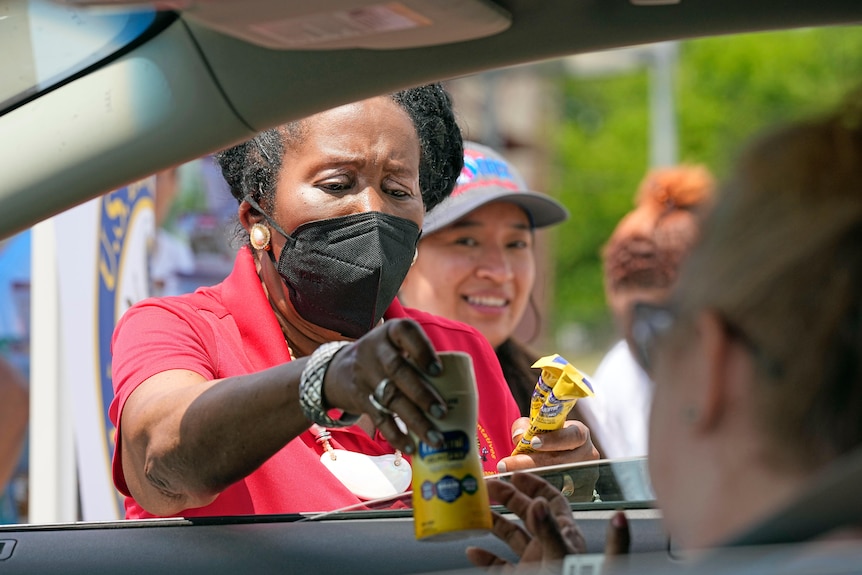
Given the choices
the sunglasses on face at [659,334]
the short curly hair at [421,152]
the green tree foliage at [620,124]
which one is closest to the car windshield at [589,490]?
the sunglasses on face at [659,334]

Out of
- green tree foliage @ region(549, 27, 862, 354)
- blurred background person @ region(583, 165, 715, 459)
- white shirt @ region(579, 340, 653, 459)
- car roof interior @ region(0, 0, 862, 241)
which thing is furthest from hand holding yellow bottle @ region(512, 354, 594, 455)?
green tree foliage @ region(549, 27, 862, 354)

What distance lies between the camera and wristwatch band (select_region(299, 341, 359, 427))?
74.6 inches

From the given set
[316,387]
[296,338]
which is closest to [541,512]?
[316,387]

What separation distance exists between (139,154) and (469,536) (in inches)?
29.1

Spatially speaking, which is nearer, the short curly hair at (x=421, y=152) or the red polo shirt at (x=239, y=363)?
the red polo shirt at (x=239, y=363)

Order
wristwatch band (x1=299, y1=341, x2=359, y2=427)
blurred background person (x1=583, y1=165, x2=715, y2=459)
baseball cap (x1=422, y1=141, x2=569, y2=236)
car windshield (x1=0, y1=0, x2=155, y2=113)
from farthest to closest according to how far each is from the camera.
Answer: blurred background person (x1=583, y1=165, x2=715, y2=459) < baseball cap (x1=422, y1=141, x2=569, y2=236) < wristwatch band (x1=299, y1=341, x2=359, y2=427) < car windshield (x1=0, y1=0, x2=155, y2=113)

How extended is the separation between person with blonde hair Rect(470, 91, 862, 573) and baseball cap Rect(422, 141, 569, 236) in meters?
2.71

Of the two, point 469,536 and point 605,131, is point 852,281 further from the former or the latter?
point 605,131

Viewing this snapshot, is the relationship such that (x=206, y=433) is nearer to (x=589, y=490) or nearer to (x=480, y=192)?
(x=589, y=490)

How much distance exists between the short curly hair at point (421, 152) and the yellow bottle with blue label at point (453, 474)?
1.04 meters

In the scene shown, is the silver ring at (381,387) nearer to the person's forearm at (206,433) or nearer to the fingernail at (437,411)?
the fingernail at (437,411)

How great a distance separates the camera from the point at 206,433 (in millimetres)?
2061

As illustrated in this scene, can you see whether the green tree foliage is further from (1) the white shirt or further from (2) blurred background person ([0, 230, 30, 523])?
(2) blurred background person ([0, 230, 30, 523])

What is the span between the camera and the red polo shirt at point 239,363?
236cm
